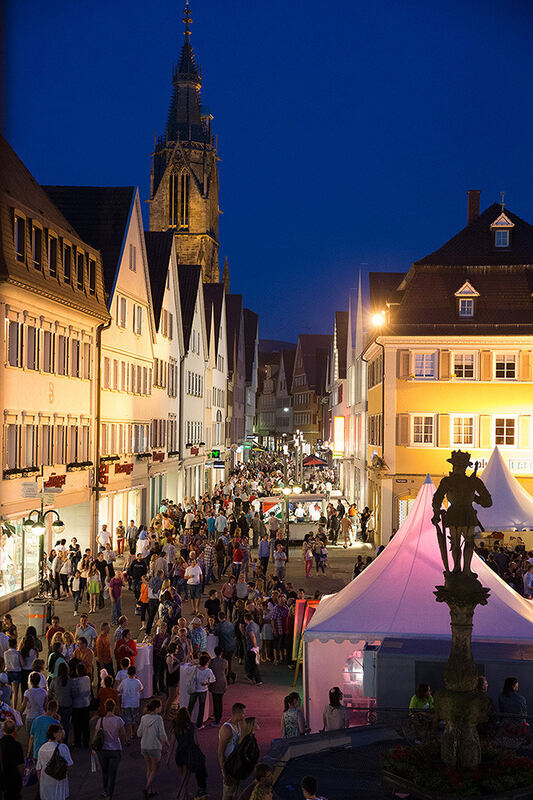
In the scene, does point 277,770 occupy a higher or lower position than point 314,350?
lower

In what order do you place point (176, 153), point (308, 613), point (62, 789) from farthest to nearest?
point (176, 153) < point (308, 613) < point (62, 789)

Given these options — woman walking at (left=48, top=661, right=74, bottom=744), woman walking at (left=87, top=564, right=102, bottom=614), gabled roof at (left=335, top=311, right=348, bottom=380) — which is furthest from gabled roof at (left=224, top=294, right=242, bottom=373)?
woman walking at (left=48, top=661, right=74, bottom=744)

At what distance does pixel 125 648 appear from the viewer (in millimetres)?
15273

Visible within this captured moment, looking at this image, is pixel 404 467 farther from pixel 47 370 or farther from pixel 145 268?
pixel 47 370

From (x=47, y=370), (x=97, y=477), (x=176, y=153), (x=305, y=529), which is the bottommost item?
(x=305, y=529)

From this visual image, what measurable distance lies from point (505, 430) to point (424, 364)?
13.8 ft

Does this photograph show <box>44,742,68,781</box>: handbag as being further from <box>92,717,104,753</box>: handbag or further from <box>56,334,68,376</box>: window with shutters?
<box>56,334,68,376</box>: window with shutters

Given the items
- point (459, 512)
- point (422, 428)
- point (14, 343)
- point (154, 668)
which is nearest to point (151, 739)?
point (459, 512)

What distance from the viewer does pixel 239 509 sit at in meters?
40.9

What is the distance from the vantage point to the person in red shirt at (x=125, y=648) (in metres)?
15.2

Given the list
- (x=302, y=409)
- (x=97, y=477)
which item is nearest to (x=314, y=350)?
(x=302, y=409)

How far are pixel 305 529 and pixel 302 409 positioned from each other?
7211 centimetres

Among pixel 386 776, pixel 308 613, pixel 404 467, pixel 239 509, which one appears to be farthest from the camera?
pixel 239 509

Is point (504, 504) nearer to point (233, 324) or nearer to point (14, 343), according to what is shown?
point (14, 343)
